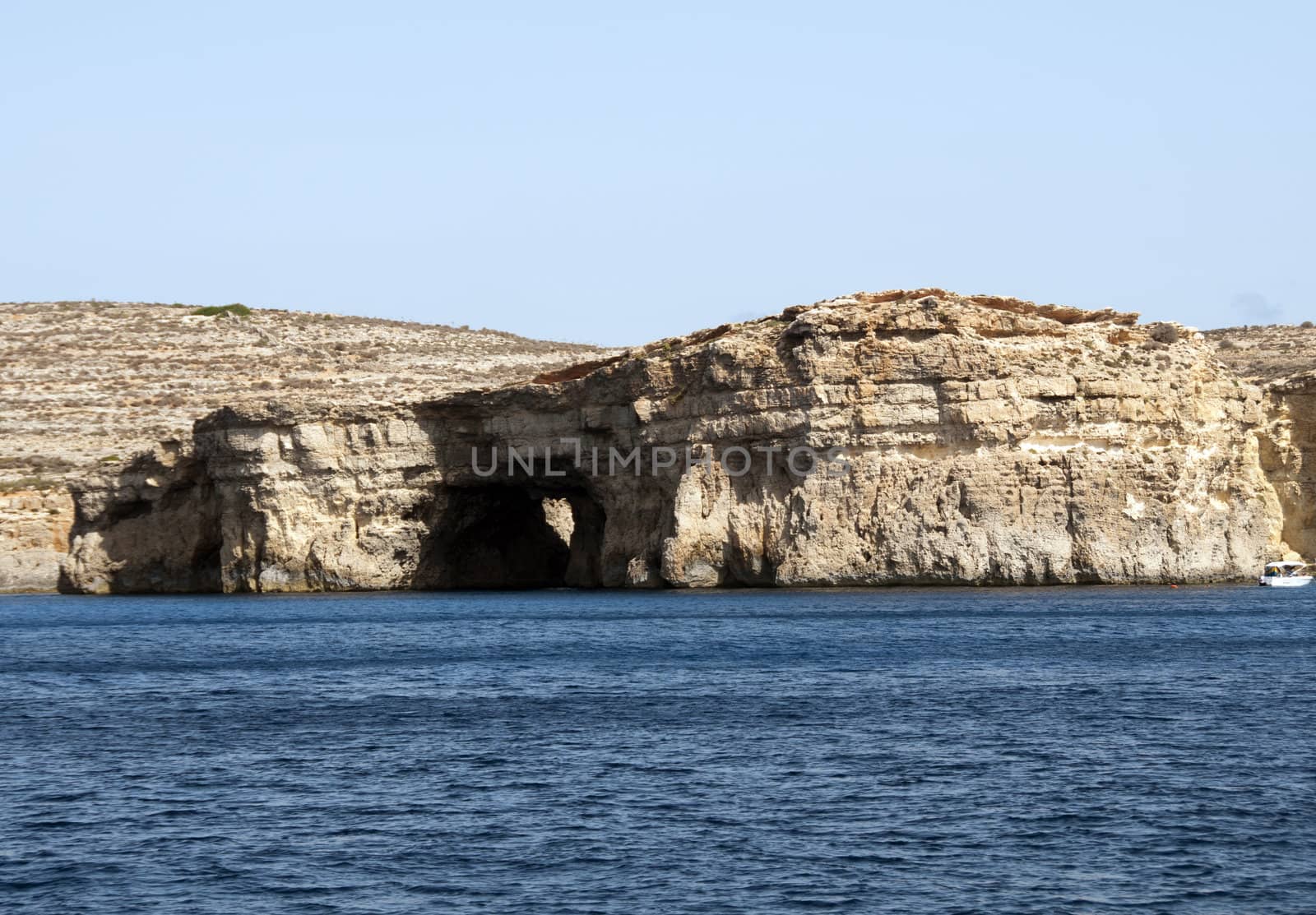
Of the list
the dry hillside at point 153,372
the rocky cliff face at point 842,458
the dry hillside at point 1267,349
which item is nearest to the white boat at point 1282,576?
the rocky cliff face at point 842,458

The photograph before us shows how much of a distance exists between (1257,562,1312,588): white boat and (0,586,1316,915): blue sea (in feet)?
45.0

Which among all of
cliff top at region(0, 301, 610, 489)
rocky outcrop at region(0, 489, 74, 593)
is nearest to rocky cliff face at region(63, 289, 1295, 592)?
rocky outcrop at region(0, 489, 74, 593)

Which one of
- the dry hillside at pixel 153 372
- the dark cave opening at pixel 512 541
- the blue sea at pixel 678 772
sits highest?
the dry hillside at pixel 153 372

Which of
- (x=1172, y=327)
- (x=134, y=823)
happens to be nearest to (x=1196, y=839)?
(x=134, y=823)

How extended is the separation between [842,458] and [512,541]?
79.7 ft

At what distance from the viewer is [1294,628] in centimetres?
4197

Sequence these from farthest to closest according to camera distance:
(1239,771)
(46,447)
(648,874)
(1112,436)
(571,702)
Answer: (46,447) → (1112,436) → (571,702) → (1239,771) → (648,874)

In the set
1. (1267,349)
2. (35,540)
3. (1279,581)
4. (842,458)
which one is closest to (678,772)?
(842,458)

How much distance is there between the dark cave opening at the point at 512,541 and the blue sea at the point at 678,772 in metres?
23.1

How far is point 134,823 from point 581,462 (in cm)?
3993

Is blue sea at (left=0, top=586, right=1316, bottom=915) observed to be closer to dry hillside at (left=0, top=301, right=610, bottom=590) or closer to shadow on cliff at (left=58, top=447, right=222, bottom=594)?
shadow on cliff at (left=58, top=447, right=222, bottom=594)

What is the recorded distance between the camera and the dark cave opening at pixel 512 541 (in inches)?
2579

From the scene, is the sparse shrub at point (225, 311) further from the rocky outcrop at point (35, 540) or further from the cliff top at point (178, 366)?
the rocky outcrop at point (35, 540)

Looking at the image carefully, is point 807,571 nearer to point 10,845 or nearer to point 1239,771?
point 1239,771
